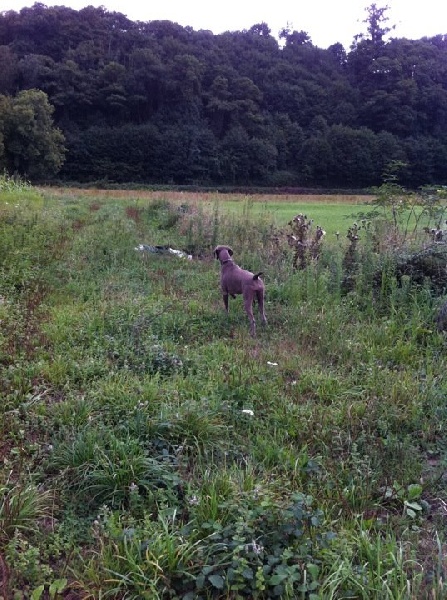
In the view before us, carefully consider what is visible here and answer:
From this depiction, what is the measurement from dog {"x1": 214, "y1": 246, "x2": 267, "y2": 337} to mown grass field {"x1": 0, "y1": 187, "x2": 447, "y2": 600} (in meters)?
0.21

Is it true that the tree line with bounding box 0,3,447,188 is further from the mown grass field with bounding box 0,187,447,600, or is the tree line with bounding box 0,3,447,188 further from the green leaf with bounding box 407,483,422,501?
the green leaf with bounding box 407,483,422,501

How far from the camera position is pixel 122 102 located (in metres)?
63.3

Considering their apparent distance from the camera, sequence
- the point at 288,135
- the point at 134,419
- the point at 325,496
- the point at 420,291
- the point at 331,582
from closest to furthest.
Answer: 1. the point at 331,582
2. the point at 325,496
3. the point at 134,419
4. the point at 420,291
5. the point at 288,135

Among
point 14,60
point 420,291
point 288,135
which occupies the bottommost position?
point 420,291

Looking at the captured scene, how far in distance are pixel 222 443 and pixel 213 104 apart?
223ft

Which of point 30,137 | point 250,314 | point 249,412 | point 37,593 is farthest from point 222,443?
point 30,137

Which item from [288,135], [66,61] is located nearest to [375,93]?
[288,135]

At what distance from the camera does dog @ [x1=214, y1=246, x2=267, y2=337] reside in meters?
5.36

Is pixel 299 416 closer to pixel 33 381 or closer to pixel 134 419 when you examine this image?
pixel 134 419

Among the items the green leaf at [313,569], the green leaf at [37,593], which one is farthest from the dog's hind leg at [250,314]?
the green leaf at [37,593]

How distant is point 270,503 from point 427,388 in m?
1.98

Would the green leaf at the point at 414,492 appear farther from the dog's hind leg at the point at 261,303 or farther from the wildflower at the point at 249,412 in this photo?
the dog's hind leg at the point at 261,303

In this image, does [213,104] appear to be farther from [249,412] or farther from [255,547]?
[255,547]

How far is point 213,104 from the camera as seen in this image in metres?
66.1
